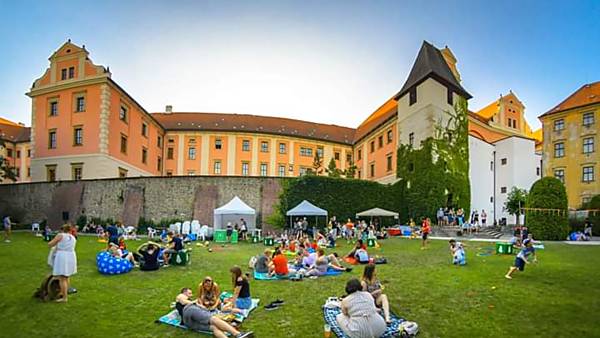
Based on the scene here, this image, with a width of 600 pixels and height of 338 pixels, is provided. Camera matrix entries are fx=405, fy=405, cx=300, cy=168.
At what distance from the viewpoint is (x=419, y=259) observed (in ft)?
54.8

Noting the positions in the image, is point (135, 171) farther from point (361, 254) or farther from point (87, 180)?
point (361, 254)

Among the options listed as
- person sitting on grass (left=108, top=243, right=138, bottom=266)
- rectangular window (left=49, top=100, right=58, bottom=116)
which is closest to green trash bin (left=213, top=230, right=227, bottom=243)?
person sitting on grass (left=108, top=243, right=138, bottom=266)

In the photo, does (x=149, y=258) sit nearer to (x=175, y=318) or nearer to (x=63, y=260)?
(x=63, y=260)

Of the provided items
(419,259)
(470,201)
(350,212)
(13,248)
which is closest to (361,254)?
(419,259)

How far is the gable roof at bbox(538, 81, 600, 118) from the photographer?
42.7 m

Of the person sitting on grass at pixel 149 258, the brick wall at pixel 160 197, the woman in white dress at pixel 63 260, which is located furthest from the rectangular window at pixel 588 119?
the woman in white dress at pixel 63 260

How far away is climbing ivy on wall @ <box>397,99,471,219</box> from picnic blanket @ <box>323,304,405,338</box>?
2868 centimetres

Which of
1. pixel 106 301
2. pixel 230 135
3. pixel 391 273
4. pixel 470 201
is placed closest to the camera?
pixel 106 301

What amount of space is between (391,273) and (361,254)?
2.76 m

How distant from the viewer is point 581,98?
4406 centimetres

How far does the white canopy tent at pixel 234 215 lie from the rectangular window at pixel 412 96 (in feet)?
62.7

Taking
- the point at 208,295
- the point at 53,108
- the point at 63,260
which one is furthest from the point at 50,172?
the point at 208,295

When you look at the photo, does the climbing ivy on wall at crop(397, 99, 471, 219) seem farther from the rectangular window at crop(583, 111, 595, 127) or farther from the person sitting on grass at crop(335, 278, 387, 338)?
the person sitting on grass at crop(335, 278, 387, 338)

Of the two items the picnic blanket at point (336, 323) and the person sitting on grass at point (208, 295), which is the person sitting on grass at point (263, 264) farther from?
the picnic blanket at point (336, 323)
